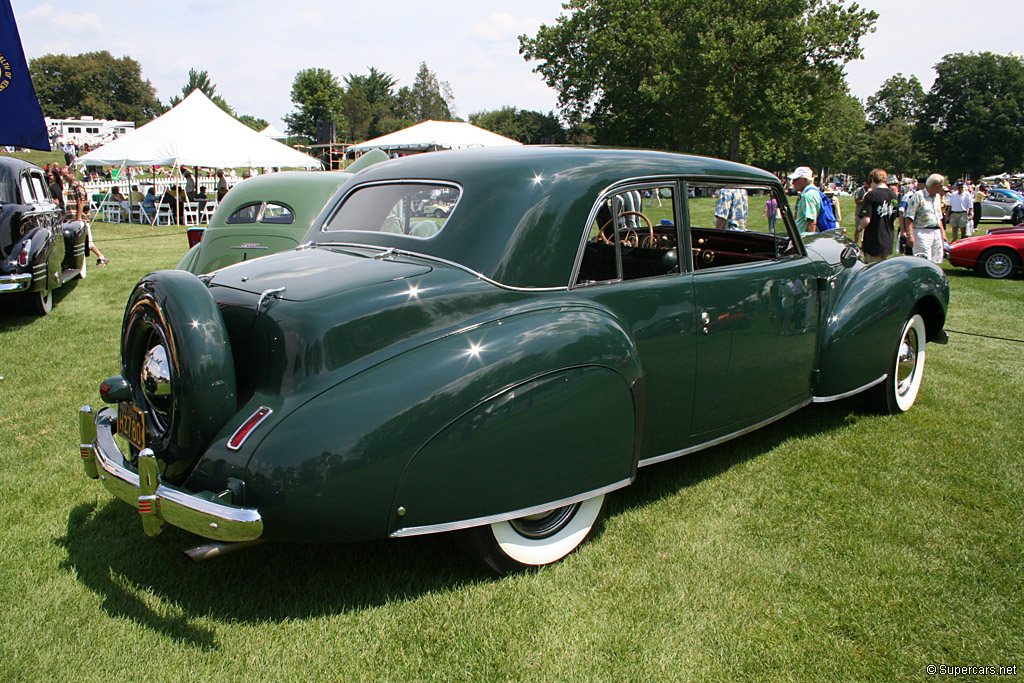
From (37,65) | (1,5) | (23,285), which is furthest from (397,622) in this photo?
(37,65)

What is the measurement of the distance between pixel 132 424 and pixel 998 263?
521 inches

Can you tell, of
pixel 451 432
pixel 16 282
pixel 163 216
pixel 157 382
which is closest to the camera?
pixel 451 432

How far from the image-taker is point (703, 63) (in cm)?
3544

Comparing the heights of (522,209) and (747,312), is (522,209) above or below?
above

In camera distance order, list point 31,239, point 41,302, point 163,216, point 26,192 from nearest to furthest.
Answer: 1. point 31,239
2. point 41,302
3. point 26,192
4. point 163,216

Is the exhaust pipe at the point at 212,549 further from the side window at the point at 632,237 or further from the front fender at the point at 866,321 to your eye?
the front fender at the point at 866,321

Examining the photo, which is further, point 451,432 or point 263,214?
point 263,214

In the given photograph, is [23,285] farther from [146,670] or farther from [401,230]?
[146,670]

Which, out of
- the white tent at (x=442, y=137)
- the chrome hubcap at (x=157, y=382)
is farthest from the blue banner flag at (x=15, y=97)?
the white tent at (x=442, y=137)

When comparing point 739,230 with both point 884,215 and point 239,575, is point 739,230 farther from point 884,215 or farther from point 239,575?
point 884,215

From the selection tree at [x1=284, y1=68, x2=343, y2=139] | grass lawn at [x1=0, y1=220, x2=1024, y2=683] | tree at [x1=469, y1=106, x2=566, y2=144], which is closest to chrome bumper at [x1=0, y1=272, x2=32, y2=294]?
grass lawn at [x1=0, y1=220, x2=1024, y2=683]

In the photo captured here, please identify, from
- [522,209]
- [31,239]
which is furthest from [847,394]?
[31,239]

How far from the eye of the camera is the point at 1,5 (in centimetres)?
684

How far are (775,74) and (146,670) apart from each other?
38.3 metres
